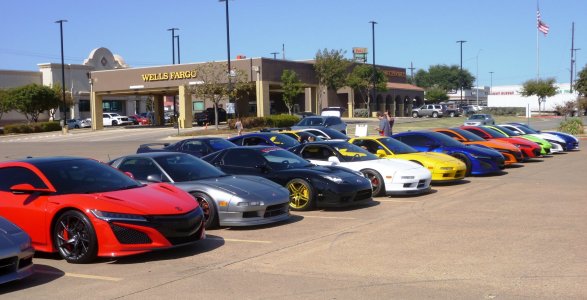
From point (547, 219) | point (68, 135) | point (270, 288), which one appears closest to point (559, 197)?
point (547, 219)

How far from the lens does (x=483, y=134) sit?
72.8ft

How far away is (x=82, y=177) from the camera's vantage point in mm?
8664

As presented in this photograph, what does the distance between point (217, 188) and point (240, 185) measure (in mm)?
377

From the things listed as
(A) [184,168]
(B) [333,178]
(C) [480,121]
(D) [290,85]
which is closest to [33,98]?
(D) [290,85]

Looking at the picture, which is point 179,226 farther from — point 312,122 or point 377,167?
point 312,122

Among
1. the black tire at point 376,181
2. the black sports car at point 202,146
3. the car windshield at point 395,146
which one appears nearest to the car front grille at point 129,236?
the black tire at point 376,181

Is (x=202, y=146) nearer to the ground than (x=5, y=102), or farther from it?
nearer to the ground

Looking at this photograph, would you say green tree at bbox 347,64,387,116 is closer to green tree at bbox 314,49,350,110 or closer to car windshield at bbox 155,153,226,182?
green tree at bbox 314,49,350,110

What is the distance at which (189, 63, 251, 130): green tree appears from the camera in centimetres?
4966

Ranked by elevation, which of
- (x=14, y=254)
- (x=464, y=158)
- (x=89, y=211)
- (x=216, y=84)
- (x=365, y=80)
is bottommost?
(x=14, y=254)

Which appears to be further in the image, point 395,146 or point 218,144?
point 218,144

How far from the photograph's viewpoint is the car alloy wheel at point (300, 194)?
462 inches

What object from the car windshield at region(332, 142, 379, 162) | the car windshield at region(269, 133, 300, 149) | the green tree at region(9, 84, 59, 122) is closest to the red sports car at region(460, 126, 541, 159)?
the car windshield at region(269, 133, 300, 149)

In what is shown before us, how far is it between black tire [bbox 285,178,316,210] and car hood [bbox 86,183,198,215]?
347cm
